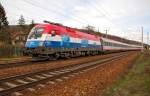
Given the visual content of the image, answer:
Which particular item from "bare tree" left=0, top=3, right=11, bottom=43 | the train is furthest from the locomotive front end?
"bare tree" left=0, top=3, right=11, bottom=43

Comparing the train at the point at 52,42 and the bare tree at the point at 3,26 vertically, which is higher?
the bare tree at the point at 3,26

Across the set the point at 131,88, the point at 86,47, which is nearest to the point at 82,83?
the point at 131,88

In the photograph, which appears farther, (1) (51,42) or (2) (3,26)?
(2) (3,26)

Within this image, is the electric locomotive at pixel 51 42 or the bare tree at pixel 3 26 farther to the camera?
the bare tree at pixel 3 26

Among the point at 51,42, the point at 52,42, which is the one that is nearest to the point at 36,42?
the point at 51,42

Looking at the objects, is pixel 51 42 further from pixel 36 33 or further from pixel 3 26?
pixel 3 26

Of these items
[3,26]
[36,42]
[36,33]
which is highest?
[3,26]

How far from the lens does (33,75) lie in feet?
43.2

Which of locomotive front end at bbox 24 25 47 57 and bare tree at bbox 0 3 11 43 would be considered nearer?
locomotive front end at bbox 24 25 47 57

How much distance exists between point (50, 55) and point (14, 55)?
12.3 metres

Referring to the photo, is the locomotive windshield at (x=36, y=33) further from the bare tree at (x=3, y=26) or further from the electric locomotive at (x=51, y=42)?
the bare tree at (x=3, y=26)

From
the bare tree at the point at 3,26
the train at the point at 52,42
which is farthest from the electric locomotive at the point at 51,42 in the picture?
the bare tree at the point at 3,26

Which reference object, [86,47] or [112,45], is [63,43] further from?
[112,45]

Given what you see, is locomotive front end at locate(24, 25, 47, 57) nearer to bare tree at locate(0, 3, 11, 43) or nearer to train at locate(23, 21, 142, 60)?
train at locate(23, 21, 142, 60)
